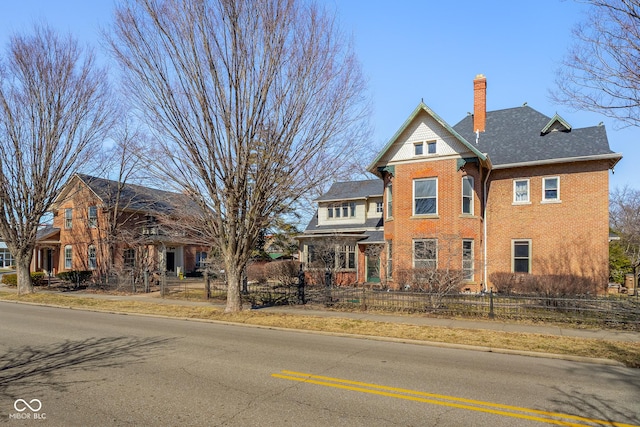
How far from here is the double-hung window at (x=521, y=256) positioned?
20917 mm

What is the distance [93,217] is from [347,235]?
66.7 feet

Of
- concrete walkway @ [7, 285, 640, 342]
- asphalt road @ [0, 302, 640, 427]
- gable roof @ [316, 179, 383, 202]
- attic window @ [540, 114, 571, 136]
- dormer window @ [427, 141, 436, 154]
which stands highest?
attic window @ [540, 114, 571, 136]

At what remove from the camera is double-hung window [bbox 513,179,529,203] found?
69.2ft

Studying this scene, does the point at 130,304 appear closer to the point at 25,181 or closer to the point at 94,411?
the point at 25,181

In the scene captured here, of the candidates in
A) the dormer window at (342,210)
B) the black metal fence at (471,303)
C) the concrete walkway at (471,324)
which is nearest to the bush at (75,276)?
the black metal fence at (471,303)

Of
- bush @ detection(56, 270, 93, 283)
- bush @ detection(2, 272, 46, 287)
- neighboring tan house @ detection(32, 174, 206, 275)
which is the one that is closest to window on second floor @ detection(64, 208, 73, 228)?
neighboring tan house @ detection(32, 174, 206, 275)

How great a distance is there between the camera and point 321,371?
24.3 feet

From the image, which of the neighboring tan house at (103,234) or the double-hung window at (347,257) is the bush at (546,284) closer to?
the double-hung window at (347,257)

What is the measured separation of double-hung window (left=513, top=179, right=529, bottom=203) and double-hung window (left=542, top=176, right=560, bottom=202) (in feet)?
2.48

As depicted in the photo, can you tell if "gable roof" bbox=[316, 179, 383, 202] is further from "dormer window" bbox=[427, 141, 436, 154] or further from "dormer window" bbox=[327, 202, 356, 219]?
"dormer window" bbox=[427, 141, 436, 154]

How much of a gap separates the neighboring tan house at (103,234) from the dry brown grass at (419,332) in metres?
13.9

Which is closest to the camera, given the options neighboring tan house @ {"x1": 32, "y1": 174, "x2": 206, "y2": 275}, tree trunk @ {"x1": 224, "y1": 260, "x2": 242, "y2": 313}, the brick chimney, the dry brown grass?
the dry brown grass

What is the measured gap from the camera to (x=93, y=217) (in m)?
32.9

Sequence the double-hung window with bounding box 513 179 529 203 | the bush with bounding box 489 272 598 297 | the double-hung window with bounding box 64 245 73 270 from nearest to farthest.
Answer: the bush with bounding box 489 272 598 297 < the double-hung window with bounding box 513 179 529 203 < the double-hung window with bounding box 64 245 73 270
